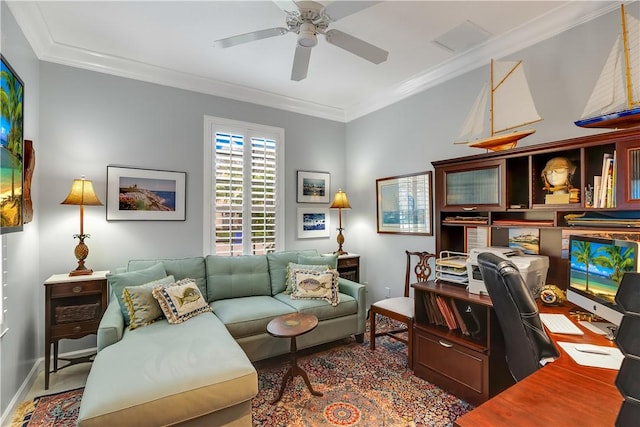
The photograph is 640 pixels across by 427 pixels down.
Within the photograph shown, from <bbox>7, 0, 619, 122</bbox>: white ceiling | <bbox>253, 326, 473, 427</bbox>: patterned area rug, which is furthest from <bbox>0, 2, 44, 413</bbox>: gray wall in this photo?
<bbox>253, 326, 473, 427</bbox>: patterned area rug

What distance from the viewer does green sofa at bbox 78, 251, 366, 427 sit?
1.55 meters

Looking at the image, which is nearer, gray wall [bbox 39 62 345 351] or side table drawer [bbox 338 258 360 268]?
gray wall [bbox 39 62 345 351]

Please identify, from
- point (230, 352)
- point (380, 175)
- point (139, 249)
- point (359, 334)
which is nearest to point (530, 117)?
point (380, 175)

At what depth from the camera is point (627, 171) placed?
1.75m

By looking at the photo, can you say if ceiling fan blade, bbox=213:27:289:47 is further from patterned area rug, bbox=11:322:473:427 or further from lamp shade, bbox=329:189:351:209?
patterned area rug, bbox=11:322:473:427

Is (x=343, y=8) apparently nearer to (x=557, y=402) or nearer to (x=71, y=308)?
(x=557, y=402)

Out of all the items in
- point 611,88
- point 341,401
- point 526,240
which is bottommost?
point 341,401

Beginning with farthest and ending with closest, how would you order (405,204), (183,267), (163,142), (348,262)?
(348,262)
(405,204)
(163,142)
(183,267)

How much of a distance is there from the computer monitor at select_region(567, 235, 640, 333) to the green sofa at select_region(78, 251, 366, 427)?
1.84m

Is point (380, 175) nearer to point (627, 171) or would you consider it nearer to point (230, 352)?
point (627, 171)

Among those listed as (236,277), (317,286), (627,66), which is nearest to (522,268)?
(627,66)

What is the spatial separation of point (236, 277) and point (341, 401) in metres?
1.60

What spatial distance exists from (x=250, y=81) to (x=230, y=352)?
2.95 meters

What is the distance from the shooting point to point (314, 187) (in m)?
4.36
